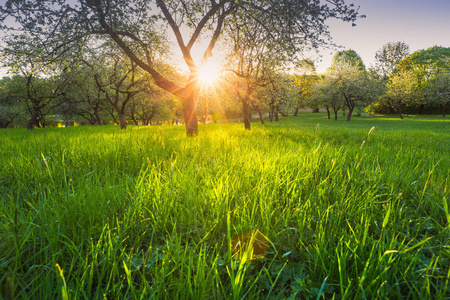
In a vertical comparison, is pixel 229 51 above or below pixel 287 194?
above

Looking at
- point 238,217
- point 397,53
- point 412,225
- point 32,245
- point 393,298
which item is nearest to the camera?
point 393,298

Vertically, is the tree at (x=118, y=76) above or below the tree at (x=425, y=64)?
below

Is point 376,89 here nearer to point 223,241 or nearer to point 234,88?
point 234,88

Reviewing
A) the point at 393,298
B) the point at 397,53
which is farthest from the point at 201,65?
the point at 397,53

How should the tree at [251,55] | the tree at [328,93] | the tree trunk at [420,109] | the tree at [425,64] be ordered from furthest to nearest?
the tree at [425,64], the tree trunk at [420,109], the tree at [328,93], the tree at [251,55]

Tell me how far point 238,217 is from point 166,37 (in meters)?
16.3

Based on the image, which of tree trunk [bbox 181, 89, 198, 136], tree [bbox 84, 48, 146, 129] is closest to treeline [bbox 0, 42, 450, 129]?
tree [bbox 84, 48, 146, 129]

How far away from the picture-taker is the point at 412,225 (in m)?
1.97

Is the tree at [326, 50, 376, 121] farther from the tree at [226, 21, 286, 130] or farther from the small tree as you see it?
the tree at [226, 21, 286, 130]

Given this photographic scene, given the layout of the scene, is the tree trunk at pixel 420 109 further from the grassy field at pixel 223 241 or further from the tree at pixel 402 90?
the grassy field at pixel 223 241

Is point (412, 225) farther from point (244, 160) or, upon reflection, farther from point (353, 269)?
point (244, 160)

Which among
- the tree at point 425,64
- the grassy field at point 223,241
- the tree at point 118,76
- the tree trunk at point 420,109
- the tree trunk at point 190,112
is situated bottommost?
the grassy field at point 223,241

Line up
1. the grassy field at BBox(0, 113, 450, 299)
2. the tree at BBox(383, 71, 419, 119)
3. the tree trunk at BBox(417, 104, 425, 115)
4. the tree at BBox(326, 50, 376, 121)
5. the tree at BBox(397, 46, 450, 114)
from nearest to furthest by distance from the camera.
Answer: the grassy field at BBox(0, 113, 450, 299), the tree at BBox(326, 50, 376, 121), the tree at BBox(383, 71, 419, 119), the tree trunk at BBox(417, 104, 425, 115), the tree at BBox(397, 46, 450, 114)

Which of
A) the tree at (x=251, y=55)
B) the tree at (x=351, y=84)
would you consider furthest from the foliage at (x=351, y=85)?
the tree at (x=251, y=55)
